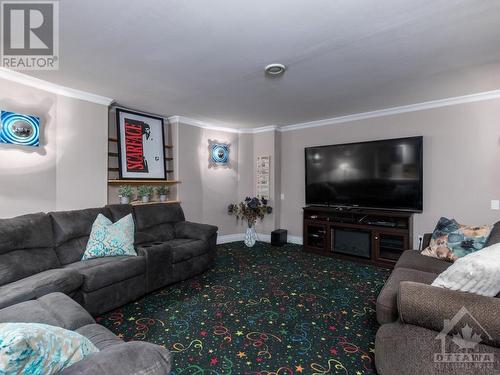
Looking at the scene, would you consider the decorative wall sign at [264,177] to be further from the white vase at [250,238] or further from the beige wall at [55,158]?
the beige wall at [55,158]

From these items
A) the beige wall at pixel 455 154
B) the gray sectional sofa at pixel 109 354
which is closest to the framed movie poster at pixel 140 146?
the gray sectional sofa at pixel 109 354

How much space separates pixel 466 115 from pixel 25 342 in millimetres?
4884

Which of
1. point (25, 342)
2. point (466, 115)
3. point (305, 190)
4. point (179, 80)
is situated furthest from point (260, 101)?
point (25, 342)

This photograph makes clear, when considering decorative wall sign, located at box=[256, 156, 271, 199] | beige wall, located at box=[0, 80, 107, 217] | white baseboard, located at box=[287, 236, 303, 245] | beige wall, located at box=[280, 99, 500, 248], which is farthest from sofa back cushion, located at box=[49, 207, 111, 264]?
beige wall, located at box=[280, 99, 500, 248]

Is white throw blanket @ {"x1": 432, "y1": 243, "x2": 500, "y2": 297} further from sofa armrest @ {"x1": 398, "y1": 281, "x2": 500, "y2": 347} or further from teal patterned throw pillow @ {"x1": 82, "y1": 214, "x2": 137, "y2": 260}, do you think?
teal patterned throw pillow @ {"x1": 82, "y1": 214, "x2": 137, "y2": 260}

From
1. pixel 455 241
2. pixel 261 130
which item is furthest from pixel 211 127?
pixel 455 241

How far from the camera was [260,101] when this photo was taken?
12.2 feet

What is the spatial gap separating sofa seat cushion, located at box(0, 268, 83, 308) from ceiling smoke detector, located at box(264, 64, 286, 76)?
2678mm

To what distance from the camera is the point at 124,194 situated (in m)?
4.05

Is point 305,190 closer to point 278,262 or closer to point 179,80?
point 278,262

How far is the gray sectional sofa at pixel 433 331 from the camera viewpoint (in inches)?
47.9

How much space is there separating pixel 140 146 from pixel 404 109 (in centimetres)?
432

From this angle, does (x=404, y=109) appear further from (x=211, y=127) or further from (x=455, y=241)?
(x=211, y=127)

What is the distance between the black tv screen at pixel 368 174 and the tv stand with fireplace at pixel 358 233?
199 mm
